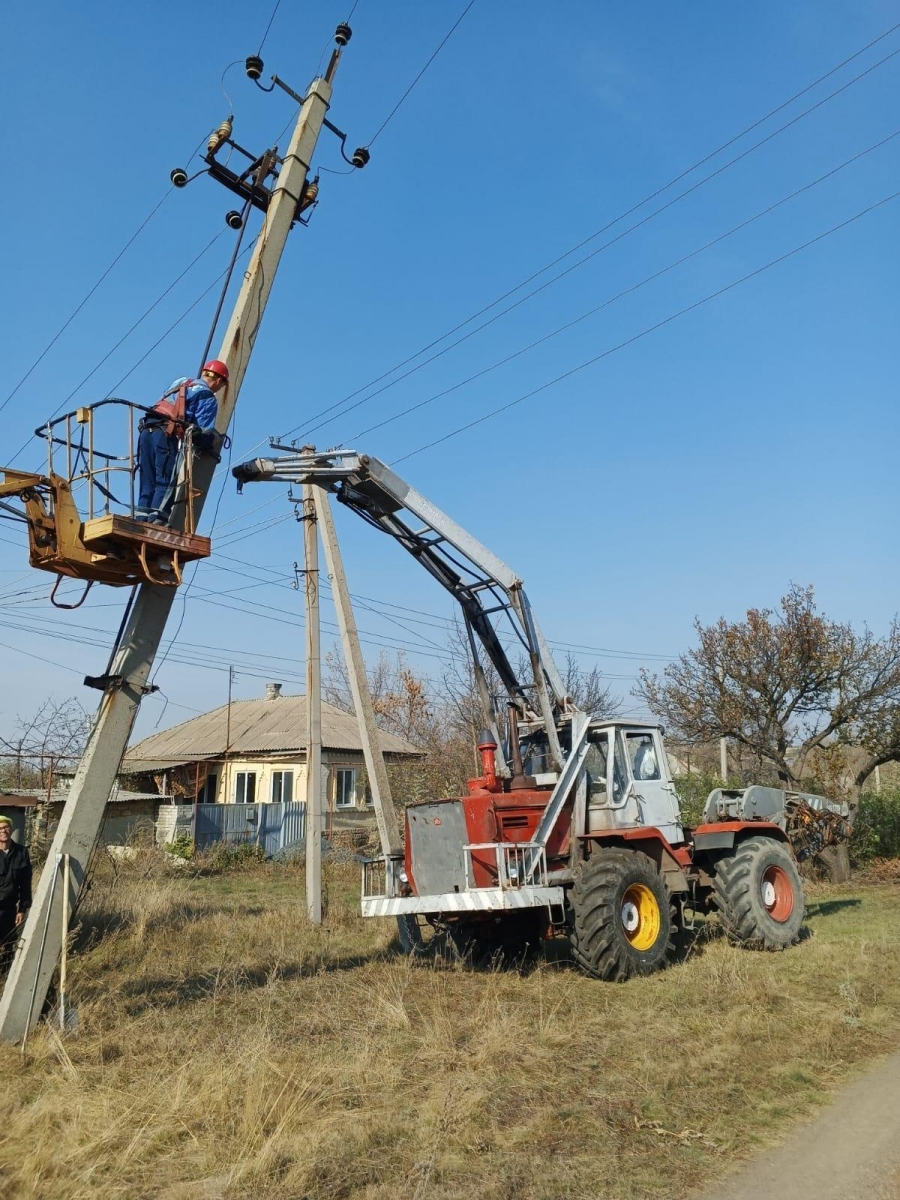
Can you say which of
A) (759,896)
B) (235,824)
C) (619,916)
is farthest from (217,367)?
(235,824)

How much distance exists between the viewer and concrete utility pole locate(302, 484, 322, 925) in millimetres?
12547

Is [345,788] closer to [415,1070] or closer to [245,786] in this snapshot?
[245,786]

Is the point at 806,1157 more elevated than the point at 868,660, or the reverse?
the point at 868,660

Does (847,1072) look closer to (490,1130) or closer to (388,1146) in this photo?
(490,1130)

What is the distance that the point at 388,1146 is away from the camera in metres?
4.82

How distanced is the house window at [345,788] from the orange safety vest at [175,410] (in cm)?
2417

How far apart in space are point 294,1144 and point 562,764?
577 centimetres

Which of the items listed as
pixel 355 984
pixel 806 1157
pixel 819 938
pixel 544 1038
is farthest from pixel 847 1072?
pixel 819 938

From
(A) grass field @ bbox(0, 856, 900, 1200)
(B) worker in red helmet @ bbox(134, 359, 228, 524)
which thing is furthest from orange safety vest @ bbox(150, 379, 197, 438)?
(A) grass field @ bbox(0, 856, 900, 1200)

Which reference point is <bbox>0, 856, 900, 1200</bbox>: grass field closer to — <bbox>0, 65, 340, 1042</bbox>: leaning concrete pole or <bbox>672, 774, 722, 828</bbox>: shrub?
<bbox>0, 65, 340, 1042</bbox>: leaning concrete pole

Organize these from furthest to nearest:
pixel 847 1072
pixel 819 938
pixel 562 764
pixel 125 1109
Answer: pixel 819 938, pixel 562 764, pixel 847 1072, pixel 125 1109

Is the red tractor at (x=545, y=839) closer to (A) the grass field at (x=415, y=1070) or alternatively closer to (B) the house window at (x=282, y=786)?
(A) the grass field at (x=415, y=1070)

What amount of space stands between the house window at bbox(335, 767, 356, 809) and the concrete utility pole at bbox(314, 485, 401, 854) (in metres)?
18.5

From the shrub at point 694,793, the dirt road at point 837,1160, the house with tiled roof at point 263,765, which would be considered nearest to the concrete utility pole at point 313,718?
the dirt road at point 837,1160
